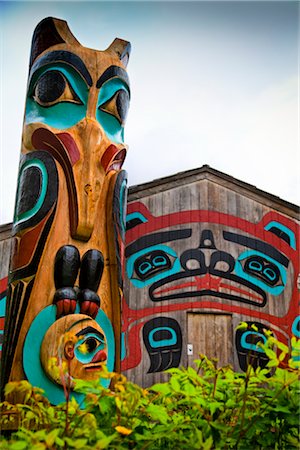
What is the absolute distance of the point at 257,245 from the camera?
769 centimetres

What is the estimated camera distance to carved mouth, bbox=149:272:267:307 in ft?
23.6

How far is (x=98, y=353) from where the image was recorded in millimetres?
4074

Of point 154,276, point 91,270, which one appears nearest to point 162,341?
point 154,276

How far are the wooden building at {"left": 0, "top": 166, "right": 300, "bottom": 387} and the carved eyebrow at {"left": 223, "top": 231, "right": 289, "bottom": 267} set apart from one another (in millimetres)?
15

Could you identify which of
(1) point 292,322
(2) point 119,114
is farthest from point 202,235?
(2) point 119,114

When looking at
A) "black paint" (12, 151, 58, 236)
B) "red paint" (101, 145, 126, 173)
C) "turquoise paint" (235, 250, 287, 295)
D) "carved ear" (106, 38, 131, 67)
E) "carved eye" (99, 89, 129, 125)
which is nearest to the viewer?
Result: "black paint" (12, 151, 58, 236)

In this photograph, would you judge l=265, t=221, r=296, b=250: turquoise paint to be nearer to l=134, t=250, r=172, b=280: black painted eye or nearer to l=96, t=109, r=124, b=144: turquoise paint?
l=134, t=250, r=172, b=280: black painted eye

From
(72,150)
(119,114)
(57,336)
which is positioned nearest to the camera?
(57,336)

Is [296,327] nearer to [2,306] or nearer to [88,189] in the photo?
[2,306]

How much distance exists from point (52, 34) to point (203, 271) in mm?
3592

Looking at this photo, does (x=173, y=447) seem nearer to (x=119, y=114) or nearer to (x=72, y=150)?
(x=72, y=150)

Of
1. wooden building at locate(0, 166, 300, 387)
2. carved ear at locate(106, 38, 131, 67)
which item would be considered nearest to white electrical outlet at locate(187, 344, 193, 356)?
wooden building at locate(0, 166, 300, 387)

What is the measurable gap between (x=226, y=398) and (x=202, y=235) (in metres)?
5.34

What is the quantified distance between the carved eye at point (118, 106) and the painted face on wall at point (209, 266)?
2.21 meters
